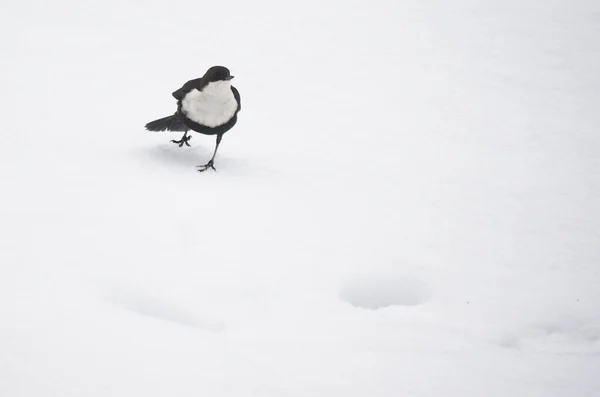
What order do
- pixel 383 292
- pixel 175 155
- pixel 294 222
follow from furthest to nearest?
1. pixel 175 155
2. pixel 294 222
3. pixel 383 292

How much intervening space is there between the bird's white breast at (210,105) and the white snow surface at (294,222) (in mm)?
341

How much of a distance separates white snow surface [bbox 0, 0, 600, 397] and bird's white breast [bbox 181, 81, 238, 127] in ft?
1.12

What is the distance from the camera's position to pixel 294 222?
3900mm

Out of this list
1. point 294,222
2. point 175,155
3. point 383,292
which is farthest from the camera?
point 175,155

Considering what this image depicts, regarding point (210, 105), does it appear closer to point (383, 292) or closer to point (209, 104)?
point (209, 104)

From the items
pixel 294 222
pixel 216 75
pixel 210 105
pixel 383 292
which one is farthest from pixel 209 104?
pixel 383 292

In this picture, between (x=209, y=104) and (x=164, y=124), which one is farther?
(x=164, y=124)

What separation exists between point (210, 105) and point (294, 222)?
1145 mm

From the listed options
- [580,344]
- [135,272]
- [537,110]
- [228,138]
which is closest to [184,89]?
[228,138]

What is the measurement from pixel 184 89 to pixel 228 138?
848 millimetres

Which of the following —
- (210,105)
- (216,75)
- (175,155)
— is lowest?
(175,155)

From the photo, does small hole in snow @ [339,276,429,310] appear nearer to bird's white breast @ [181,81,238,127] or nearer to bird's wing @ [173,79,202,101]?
bird's white breast @ [181,81,238,127]

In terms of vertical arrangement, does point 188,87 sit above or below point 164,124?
above

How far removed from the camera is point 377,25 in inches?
335
